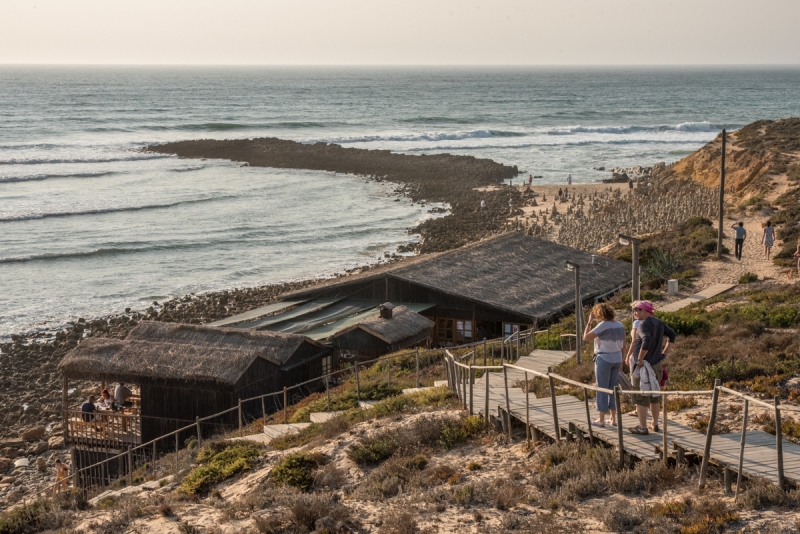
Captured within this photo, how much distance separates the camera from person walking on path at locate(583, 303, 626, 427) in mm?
10188

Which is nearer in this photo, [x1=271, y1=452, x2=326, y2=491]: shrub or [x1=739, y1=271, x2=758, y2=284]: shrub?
[x1=271, y1=452, x2=326, y2=491]: shrub

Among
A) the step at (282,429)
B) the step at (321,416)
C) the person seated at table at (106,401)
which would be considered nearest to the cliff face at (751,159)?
the step at (321,416)

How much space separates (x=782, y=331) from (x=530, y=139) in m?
88.0

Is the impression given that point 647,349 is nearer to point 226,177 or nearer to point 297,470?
point 297,470

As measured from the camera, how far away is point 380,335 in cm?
2267

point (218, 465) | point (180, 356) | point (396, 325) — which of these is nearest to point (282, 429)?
point (218, 465)

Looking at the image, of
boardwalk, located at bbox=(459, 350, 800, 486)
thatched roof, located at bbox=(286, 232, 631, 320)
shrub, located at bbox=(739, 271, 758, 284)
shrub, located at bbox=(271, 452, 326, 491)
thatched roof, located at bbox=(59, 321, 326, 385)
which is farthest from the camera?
shrub, located at bbox=(739, 271, 758, 284)

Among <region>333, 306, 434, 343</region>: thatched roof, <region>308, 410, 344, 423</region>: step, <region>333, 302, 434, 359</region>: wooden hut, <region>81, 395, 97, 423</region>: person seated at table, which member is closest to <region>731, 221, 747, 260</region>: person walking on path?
<region>333, 306, 434, 343</region>: thatched roof

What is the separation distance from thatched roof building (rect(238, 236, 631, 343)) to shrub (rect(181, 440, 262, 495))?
10825mm

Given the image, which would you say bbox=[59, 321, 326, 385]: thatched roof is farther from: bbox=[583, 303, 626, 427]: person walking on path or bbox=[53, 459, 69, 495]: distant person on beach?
bbox=[583, 303, 626, 427]: person walking on path

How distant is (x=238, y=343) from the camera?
2098 centimetres

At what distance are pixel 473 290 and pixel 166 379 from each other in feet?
33.6

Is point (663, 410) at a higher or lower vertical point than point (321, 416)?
higher

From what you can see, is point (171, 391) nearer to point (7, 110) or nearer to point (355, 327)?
point (355, 327)
